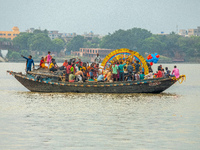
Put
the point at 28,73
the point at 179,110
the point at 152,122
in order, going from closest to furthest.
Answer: the point at 152,122 → the point at 179,110 → the point at 28,73

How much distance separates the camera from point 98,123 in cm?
2241

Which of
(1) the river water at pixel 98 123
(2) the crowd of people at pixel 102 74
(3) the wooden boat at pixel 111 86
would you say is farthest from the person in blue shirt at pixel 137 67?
(1) the river water at pixel 98 123

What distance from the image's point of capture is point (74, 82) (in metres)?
35.9

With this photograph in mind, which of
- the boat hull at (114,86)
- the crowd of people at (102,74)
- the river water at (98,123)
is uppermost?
the crowd of people at (102,74)

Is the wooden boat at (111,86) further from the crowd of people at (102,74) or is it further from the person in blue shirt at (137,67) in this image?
Result: the person in blue shirt at (137,67)

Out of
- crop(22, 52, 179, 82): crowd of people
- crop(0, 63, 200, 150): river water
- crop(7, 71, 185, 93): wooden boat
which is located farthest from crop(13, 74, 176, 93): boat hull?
crop(0, 63, 200, 150): river water

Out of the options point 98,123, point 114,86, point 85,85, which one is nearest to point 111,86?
point 114,86

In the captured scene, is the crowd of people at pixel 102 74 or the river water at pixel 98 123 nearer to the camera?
the river water at pixel 98 123

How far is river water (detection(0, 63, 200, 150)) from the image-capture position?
716 inches

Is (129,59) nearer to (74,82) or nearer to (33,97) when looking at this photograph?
(74,82)

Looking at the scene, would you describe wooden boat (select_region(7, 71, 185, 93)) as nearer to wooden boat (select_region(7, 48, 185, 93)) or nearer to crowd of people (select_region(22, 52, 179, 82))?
wooden boat (select_region(7, 48, 185, 93))

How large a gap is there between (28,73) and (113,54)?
6463mm

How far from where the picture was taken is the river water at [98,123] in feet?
59.7

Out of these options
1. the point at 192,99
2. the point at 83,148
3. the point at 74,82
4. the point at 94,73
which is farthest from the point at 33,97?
the point at 83,148
